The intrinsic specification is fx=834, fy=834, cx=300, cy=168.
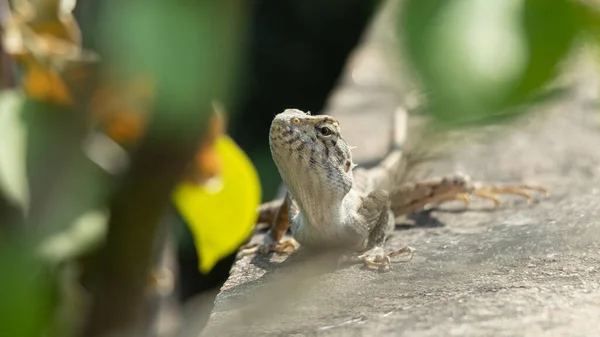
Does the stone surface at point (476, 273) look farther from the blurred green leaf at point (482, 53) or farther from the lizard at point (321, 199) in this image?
the blurred green leaf at point (482, 53)

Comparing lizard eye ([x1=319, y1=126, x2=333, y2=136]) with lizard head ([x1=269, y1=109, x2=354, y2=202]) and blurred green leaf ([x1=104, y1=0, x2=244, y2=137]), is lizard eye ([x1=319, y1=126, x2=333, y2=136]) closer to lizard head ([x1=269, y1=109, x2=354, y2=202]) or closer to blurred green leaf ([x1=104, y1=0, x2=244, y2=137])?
lizard head ([x1=269, y1=109, x2=354, y2=202])

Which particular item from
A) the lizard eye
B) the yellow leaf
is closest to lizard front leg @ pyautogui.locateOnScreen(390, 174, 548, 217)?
the lizard eye

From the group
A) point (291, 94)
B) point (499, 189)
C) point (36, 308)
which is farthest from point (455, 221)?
point (291, 94)

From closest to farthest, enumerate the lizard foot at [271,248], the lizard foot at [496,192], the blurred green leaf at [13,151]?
the blurred green leaf at [13,151] → the lizard foot at [271,248] → the lizard foot at [496,192]

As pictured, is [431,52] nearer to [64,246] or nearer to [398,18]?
[398,18]

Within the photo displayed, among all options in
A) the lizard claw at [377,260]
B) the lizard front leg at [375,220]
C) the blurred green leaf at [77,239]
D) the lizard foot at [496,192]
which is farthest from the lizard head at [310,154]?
the blurred green leaf at [77,239]

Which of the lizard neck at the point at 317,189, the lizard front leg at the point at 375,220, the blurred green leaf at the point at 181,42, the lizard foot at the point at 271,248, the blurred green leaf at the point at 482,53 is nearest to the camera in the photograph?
the blurred green leaf at the point at 482,53

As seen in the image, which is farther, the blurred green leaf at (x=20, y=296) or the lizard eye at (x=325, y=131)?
the lizard eye at (x=325, y=131)
